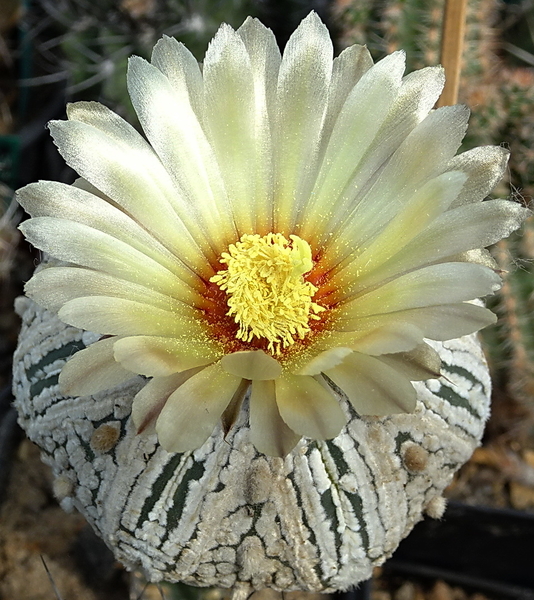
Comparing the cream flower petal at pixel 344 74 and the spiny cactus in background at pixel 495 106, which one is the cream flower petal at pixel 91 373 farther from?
the spiny cactus in background at pixel 495 106

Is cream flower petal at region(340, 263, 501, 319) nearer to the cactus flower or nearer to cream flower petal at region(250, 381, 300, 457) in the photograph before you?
the cactus flower

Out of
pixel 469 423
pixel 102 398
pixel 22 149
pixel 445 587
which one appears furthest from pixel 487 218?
pixel 22 149

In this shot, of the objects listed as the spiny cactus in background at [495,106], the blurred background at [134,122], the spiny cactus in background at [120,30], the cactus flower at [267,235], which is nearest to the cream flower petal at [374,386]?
the cactus flower at [267,235]

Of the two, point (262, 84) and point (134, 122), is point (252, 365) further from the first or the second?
point (134, 122)

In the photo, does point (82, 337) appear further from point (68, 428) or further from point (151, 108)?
point (151, 108)

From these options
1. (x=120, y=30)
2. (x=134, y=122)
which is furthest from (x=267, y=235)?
(x=120, y=30)

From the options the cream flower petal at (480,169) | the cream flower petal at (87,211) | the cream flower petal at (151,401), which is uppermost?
the cream flower petal at (480,169)
